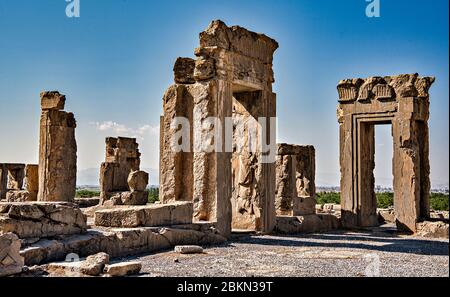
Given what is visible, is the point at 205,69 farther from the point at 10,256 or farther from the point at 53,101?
the point at 53,101

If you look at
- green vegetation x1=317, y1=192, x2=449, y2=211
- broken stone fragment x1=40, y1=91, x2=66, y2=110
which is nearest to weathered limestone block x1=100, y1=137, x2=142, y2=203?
broken stone fragment x1=40, y1=91, x2=66, y2=110

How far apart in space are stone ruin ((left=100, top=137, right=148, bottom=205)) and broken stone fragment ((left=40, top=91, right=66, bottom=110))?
3038 millimetres

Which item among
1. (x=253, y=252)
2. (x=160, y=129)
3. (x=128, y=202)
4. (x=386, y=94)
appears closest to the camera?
(x=253, y=252)

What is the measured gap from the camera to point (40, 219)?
7.30m

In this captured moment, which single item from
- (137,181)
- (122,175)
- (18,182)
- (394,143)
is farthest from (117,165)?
(394,143)

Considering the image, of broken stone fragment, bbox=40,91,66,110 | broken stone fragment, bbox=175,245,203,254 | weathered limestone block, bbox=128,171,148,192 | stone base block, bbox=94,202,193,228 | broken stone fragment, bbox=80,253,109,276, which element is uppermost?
broken stone fragment, bbox=40,91,66,110

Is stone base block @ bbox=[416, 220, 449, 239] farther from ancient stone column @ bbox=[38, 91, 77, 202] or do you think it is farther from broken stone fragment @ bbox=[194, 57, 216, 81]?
ancient stone column @ bbox=[38, 91, 77, 202]

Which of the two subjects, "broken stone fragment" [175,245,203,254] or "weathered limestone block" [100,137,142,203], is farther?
"weathered limestone block" [100,137,142,203]

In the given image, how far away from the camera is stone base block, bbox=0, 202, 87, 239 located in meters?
7.02

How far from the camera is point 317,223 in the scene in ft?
45.1

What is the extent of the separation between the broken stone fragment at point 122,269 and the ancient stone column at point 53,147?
1148 cm
